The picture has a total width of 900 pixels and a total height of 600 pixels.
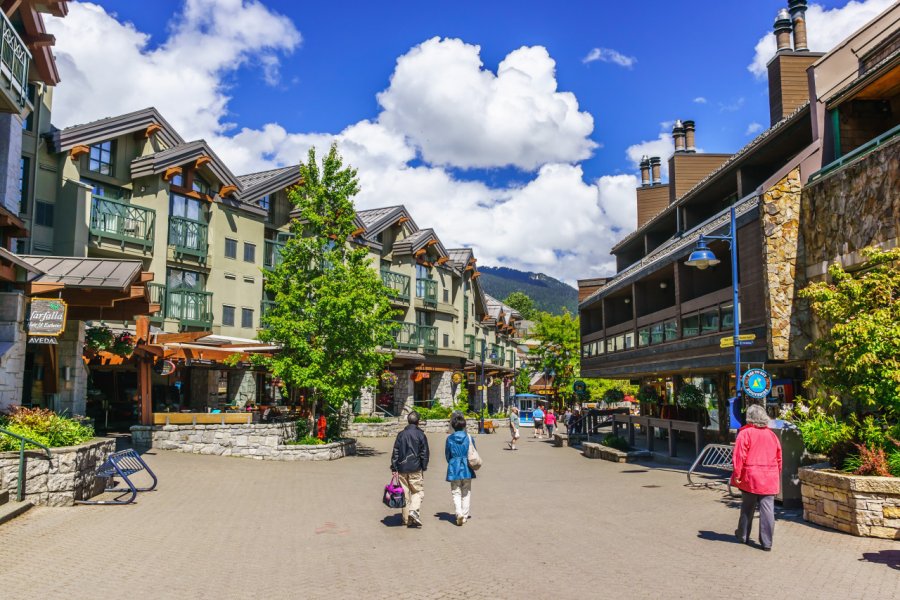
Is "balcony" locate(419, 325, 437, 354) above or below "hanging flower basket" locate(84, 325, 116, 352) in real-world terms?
above

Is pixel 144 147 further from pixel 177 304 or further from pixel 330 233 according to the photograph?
pixel 330 233

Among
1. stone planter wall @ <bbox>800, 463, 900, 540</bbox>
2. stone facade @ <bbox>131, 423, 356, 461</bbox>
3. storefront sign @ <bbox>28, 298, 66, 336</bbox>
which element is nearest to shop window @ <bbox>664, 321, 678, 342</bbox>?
stone facade @ <bbox>131, 423, 356, 461</bbox>

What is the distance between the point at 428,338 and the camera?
143 ft

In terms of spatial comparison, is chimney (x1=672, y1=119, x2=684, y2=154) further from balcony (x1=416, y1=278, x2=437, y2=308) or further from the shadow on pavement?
the shadow on pavement

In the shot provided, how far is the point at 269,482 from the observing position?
16062 millimetres

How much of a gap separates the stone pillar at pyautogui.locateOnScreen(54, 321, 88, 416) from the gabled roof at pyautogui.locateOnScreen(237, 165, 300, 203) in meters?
15.4

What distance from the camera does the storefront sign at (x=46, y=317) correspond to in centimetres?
1426

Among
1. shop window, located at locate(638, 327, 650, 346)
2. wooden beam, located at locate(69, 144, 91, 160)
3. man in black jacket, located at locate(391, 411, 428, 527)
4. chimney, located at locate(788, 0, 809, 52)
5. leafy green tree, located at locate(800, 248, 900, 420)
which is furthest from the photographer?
shop window, located at locate(638, 327, 650, 346)

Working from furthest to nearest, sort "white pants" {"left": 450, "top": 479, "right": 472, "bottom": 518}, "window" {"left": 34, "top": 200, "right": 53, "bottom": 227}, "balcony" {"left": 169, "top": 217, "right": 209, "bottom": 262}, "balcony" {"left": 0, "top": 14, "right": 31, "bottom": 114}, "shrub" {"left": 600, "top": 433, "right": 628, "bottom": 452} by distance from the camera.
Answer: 1. "balcony" {"left": 169, "top": 217, "right": 209, "bottom": 262}
2. "shrub" {"left": 600, "top": 433, "right": 628, "bottom": 452}
3. "window" {"left": 34, "top": 200, "right": 53, "bottom": 227}
4. "balcony" {"left": 0, "top": 14, "right": 31, "bottom": 114}
5. "white pants" {"left": 450, "top": 479, "right": 472, "bottom": 518}

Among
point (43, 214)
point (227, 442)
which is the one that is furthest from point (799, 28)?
point (43, 214)

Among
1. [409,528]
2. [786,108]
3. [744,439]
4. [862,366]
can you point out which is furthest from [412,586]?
[786,108]

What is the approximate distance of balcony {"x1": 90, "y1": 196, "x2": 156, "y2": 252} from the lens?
83.7 feet

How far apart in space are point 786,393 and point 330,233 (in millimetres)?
14521

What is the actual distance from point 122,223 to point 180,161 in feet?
11.9
